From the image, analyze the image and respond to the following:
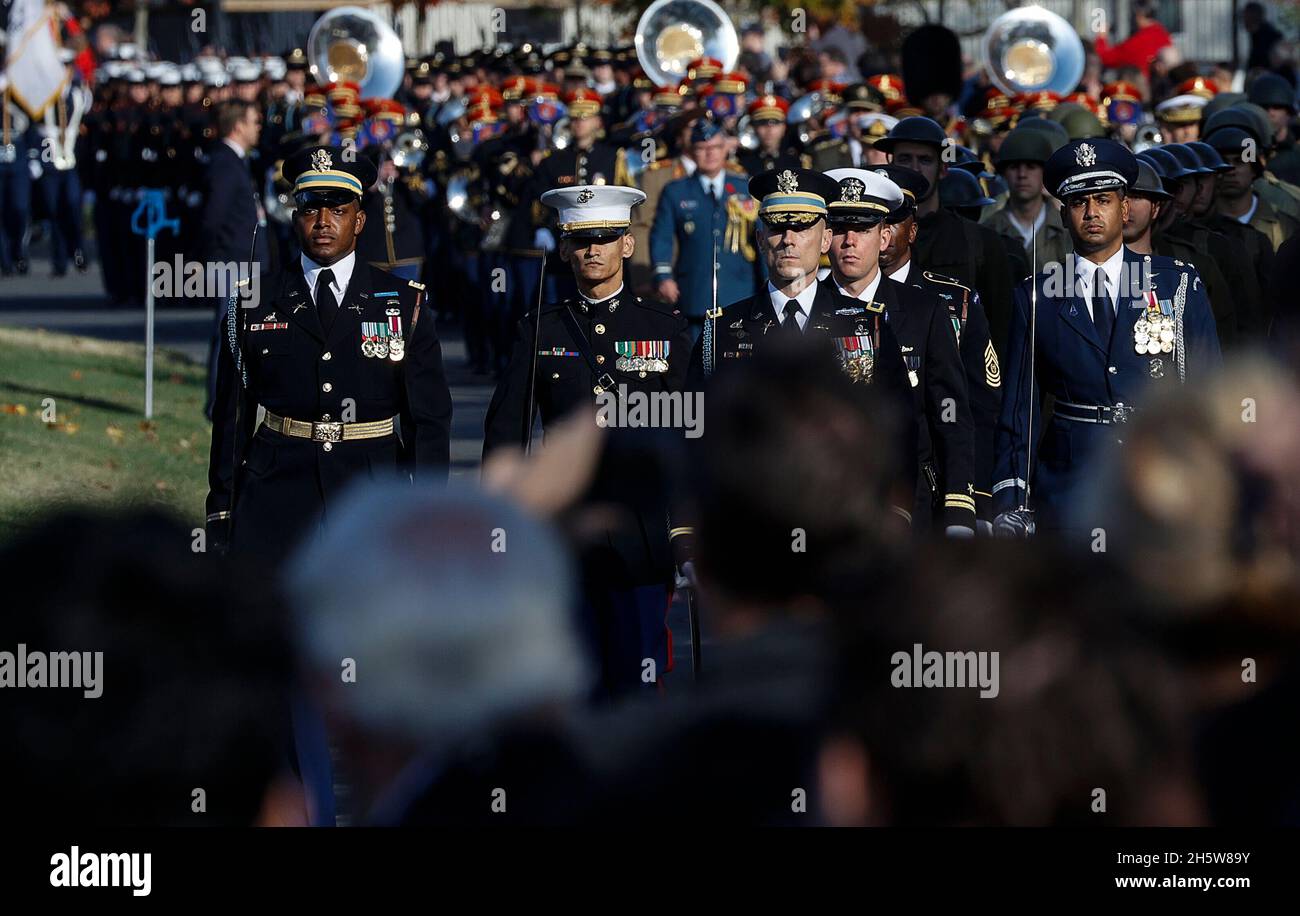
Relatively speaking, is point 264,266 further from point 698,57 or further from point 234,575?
point 234,575

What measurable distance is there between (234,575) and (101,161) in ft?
82.9

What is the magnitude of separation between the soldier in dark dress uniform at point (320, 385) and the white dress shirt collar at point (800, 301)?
3.34 feet

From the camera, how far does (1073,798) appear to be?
2830 millimetres

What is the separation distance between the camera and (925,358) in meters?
7.66

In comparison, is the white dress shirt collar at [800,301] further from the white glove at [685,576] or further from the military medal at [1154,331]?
the military medal at [1154,331]

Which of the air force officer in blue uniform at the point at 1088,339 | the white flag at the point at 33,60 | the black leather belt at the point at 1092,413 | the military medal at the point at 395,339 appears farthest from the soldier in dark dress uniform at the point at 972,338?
the white flag at the point at 33,60

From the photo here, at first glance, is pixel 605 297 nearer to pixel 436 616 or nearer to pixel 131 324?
pixel 436 616

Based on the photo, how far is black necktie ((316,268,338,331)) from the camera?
7.68 meters

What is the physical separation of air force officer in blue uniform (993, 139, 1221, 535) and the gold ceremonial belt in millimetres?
1879

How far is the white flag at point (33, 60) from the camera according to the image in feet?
91.0

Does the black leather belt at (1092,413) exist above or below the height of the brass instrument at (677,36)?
below

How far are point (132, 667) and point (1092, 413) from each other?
5436mm

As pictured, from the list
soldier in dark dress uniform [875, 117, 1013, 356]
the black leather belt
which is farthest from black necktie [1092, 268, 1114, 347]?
soldier in dark dress uniform [875, 117, 1013, 356]

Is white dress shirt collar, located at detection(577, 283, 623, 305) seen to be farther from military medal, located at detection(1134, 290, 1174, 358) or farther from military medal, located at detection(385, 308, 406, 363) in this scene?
military medal, located at detection(1134, 290, 1174, 358)
